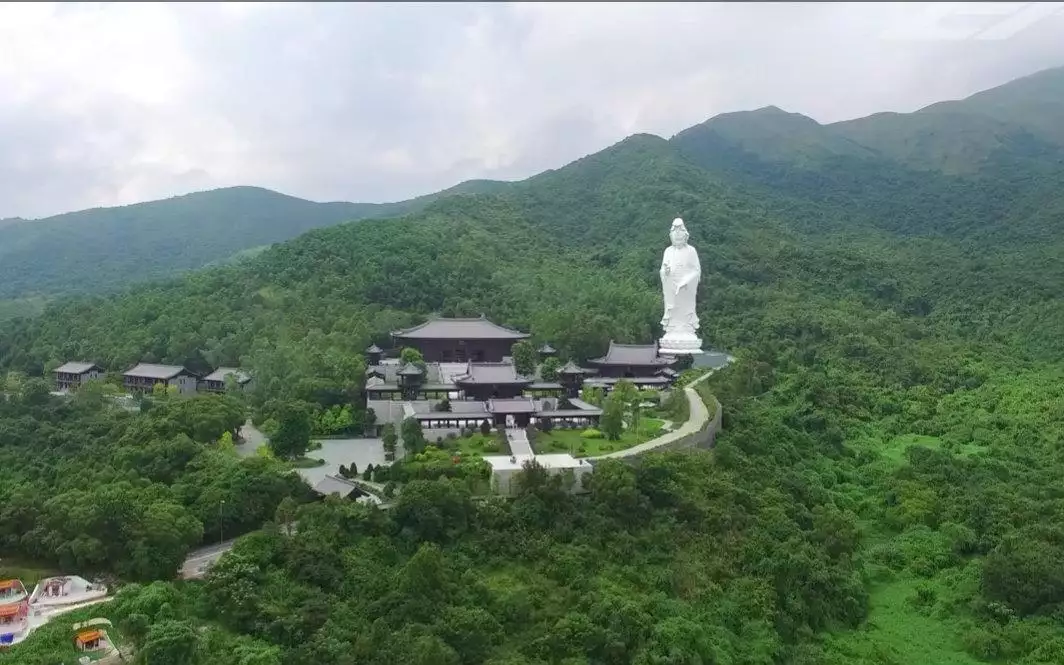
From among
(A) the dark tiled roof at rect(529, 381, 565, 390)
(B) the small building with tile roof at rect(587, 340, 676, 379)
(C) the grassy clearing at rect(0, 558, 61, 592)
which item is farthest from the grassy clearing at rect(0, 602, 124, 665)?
(B) the small building with tile roof at rect(587, 340, 676, 379)

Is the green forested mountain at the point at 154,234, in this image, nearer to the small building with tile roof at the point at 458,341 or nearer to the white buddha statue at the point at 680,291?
the white buddha statue at the point at 680,291

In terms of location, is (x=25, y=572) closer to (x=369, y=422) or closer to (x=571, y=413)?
(x=369, y=422)

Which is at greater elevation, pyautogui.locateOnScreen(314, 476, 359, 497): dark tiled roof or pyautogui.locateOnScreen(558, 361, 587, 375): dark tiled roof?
pyautogui.locateOnScreen(558, 361, 587, 375): dark tiled roof

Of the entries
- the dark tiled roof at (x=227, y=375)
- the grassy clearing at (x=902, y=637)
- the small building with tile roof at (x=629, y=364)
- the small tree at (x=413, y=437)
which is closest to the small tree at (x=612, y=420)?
the small tree at (x=413, y=437)

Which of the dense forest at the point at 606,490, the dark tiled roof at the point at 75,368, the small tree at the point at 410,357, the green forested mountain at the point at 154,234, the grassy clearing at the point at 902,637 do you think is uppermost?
the green forested mountain at the point at 154,234

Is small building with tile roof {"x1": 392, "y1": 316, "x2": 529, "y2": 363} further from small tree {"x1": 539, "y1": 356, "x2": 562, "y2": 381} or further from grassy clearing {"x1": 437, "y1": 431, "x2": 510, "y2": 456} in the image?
grassy clearing {"x1": 437, "y1": 431, "x2": 510, "y2": 456}

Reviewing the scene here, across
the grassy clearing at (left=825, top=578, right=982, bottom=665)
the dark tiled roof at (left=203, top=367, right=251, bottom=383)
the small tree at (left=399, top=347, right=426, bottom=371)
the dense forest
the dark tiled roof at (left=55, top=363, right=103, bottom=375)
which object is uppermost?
the dark tiled roof at (left=55, top=363, right=103, bottom=375)

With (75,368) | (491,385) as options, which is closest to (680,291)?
(491,385)
